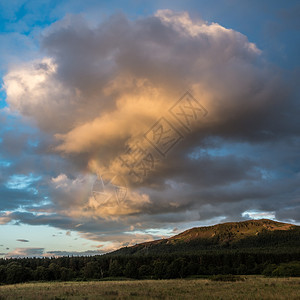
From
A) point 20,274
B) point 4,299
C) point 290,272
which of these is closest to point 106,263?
point 20,274

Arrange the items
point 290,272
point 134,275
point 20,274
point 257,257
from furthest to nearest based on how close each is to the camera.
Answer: point 257,257 < point 134,275 < point 20,274 < point 290,272

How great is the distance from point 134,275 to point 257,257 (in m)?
70.8

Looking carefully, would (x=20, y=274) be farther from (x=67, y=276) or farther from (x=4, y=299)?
(x=4, y=299)

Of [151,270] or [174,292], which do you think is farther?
[151,270]

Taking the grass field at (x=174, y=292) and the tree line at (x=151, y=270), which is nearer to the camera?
the grass field at (x=174, y=292)

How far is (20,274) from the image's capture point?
90.9 m

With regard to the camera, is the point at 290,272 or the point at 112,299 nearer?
the point at 112,299

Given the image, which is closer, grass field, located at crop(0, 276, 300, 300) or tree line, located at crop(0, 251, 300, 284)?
grass field, located at crop(0, 276, 300, 300)

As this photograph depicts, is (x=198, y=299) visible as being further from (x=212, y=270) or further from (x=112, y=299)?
(x=212, y=270)

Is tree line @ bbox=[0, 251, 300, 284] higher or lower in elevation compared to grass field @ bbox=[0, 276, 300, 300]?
lower

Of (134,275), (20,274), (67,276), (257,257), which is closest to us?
(20,274)

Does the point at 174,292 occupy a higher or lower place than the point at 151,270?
higher

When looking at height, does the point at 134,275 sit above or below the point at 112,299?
below

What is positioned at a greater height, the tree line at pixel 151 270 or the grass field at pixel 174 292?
the grass field at pixel 174 292
